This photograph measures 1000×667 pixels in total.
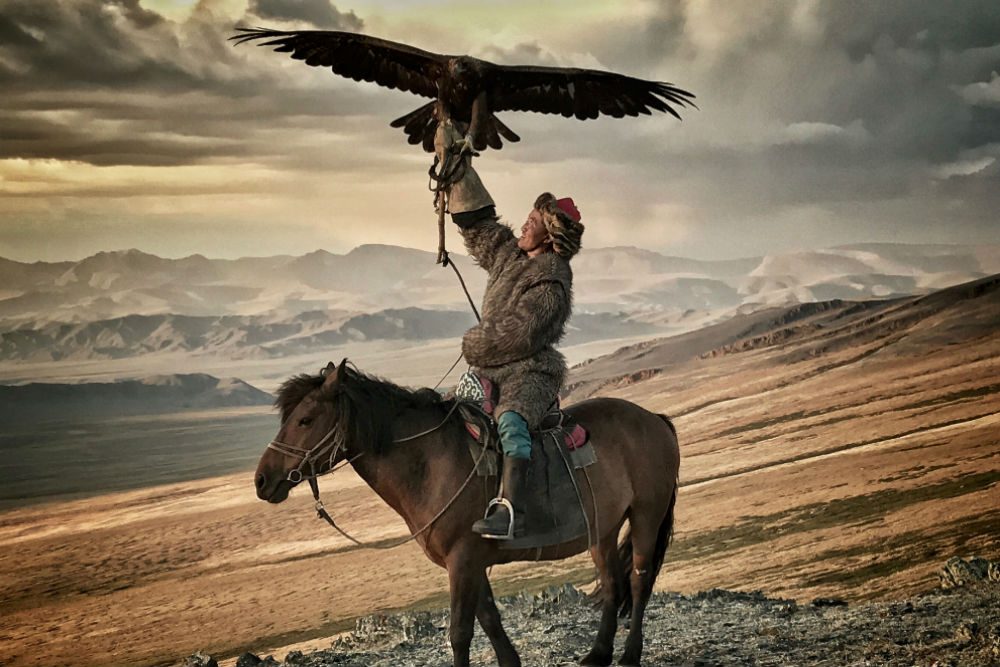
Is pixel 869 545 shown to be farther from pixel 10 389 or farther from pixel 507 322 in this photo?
pixel 10 389

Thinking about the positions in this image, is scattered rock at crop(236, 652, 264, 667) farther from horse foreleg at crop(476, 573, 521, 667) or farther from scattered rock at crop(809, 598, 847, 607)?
scattered rock at crop(809, 598, 847, 607)

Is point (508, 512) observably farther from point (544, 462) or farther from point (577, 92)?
point (577, 92)

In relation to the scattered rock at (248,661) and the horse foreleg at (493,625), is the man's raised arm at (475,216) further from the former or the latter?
the scattered rock at (248,661)

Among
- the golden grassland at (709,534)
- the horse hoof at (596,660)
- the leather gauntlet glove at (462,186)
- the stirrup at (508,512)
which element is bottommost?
the golden grassland at (709,534)

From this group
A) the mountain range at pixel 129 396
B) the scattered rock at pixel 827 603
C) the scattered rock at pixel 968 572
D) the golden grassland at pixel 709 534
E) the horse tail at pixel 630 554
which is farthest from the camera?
the mountain range at pixel 129 396

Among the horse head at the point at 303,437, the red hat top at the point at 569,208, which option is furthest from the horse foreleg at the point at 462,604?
the red hat top at the point at 569,208

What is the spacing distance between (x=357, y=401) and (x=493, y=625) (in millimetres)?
1471

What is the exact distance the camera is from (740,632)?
6.85m

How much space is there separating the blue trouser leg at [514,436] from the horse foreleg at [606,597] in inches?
44.7

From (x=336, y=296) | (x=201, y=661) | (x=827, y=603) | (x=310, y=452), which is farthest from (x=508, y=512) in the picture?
(x=336, y=296)

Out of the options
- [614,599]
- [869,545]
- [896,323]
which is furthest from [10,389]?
[614,599]

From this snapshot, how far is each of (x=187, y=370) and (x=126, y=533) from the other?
2774 cm

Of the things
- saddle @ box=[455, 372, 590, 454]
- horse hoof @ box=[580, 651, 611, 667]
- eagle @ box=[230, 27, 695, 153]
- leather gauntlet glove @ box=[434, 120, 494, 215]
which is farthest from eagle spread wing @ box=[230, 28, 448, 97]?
horse hoof @ box=[580, 651, 611, 667]

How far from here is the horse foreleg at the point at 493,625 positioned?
5.25m
